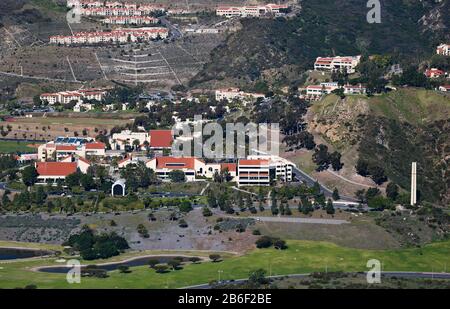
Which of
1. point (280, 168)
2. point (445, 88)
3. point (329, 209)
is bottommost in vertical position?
point (329, 209)

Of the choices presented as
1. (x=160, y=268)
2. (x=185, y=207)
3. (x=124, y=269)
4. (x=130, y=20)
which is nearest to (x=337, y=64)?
(x=130, y=20)

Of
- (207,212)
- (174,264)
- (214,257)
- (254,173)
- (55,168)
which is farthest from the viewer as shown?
(55,168)

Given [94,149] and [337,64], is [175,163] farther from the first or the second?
[337,64]

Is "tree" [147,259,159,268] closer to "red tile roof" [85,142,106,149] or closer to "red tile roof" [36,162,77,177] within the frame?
"red tile roof" [36,162,77,177]

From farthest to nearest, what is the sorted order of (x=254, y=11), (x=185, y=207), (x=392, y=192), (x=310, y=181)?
(x=254, y=11) < (x=310, y=181) < (x=392, y=192) < (x=185, y=207)

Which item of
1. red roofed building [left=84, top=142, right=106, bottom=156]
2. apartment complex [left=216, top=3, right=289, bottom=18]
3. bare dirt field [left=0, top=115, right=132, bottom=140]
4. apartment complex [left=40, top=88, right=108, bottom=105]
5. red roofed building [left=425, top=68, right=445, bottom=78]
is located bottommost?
red roofed building [left=84, top=142, right=106, bottom=156]

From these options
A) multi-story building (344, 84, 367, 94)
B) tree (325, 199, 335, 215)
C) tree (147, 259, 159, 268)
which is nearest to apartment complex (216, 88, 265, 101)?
multi-story building (344, 84, 367, 94)
